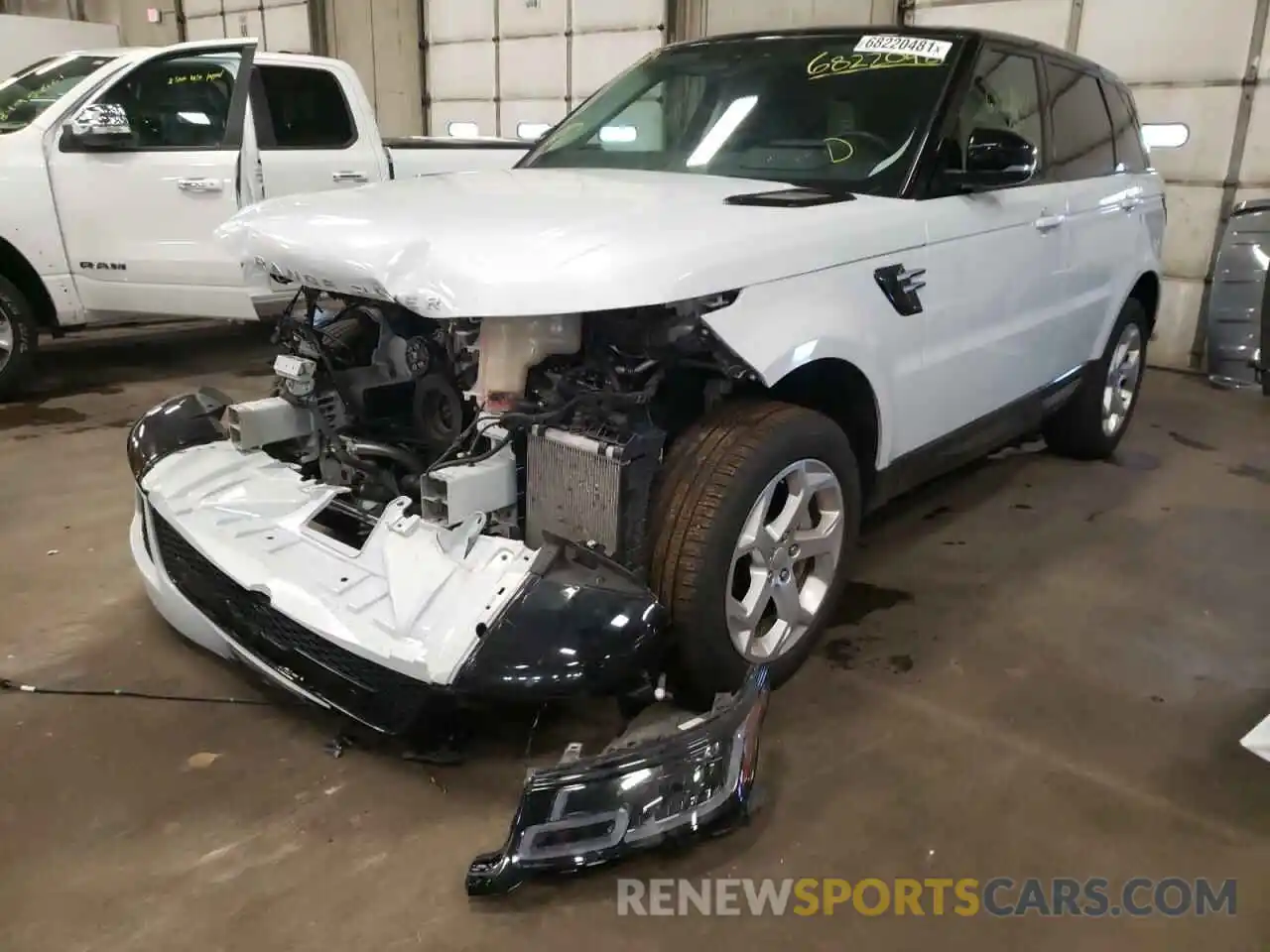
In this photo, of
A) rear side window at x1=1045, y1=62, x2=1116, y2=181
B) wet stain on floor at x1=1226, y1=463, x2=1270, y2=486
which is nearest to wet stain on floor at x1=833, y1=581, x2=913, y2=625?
rear side window at x1=1045, y1=62, x2=1116, y2=181

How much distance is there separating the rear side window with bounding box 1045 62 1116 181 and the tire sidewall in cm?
188

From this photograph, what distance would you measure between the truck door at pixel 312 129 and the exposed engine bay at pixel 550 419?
3806 mm

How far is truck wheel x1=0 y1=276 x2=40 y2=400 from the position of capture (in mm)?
5445

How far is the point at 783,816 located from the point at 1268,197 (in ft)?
21.1

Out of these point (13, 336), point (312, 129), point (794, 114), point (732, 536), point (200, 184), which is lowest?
point (13, 336)

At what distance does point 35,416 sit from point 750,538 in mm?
4594

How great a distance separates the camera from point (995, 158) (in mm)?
2916

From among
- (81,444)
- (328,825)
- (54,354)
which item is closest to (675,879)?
(328,825)

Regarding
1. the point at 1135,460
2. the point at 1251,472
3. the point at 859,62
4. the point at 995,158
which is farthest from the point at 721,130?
the point at 1251,472

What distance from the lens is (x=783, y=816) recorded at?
90.0 inches

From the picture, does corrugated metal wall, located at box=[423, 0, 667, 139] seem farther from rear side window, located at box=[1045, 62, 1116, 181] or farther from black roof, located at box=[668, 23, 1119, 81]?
black roof, located at box=[668, 23, 1119, 81]

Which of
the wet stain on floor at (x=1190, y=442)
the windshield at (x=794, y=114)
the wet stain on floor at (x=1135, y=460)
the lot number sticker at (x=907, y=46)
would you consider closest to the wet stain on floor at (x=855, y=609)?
the windshield at (x=794, y=114)

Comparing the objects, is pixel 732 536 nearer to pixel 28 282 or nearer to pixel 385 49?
pixel 28 282

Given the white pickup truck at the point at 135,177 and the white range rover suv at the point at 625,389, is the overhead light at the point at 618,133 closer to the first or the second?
the white range rover suv at the point at 625,389
